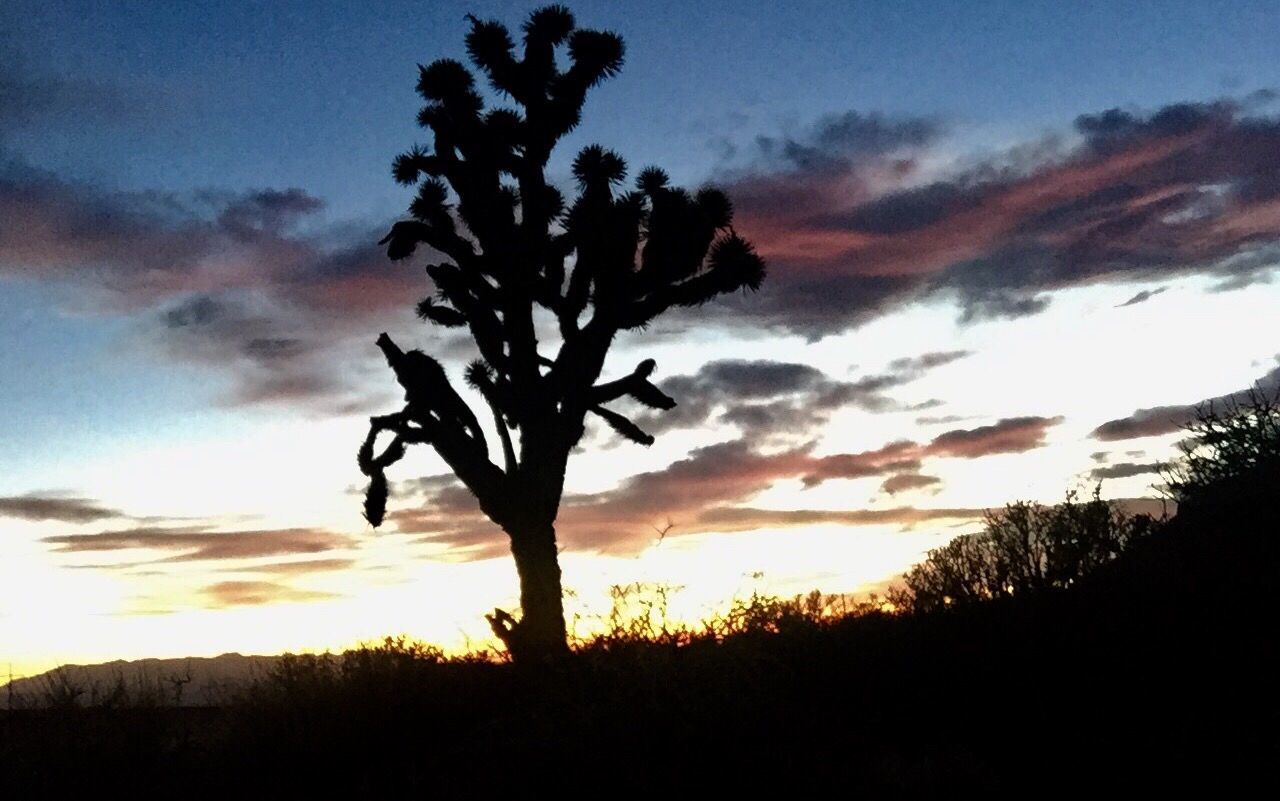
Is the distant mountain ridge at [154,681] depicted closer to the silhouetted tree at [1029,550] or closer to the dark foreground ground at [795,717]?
the dark foreground ground at [795,717]

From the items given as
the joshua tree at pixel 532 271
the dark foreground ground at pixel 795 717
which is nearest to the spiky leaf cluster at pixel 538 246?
the joshua tree at pixel 532 271

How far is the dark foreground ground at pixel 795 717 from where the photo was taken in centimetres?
837

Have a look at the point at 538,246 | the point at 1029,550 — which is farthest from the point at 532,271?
the point at 1029,550

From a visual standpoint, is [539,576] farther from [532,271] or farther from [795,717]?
[795,717]

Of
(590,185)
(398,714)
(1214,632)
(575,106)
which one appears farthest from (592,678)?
(575,106)

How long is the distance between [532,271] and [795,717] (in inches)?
449

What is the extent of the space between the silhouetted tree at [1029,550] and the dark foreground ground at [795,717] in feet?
10.2

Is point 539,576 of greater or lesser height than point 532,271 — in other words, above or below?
below

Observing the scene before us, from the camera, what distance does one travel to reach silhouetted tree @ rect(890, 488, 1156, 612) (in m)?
16.4

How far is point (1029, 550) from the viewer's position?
17.0 meters

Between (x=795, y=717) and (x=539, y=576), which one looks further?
(x=539, y=576)

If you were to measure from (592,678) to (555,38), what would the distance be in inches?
504

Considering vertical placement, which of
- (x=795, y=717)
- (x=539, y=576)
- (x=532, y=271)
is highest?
(x=532, y=271)

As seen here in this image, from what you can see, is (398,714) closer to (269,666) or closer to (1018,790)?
(269,666)
